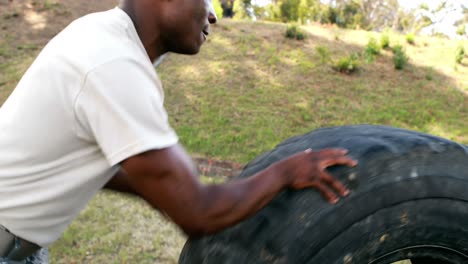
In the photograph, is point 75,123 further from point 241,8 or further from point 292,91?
point 241,8

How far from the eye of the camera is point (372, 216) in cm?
151

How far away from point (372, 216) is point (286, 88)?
5.99 m

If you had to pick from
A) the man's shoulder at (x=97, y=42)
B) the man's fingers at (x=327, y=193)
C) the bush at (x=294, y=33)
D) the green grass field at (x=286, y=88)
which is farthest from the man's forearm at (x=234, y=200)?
the bush at (x=294, y=33)

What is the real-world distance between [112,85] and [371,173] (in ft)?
2.68

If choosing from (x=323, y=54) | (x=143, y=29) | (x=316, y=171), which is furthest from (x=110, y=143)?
(x=323, y=54)

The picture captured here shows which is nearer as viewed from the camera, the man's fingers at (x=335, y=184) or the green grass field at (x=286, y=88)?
the man's fingers at (x=335, y=184)

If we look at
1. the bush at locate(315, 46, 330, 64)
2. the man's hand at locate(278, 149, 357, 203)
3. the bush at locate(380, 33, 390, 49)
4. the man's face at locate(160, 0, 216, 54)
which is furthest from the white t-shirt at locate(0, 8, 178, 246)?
the bush at locate(380, 33, 390, 49)

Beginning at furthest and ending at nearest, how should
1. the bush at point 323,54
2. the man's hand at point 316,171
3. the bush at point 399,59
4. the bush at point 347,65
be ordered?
the bush at point 323,54
the bush at point 399,59
the bush at point 347,65
the man's hand at point 316,171

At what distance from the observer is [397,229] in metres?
1.55

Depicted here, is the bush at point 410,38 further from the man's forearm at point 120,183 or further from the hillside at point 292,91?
the man's forearm at point 120,183

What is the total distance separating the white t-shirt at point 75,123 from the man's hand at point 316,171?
0.36 m

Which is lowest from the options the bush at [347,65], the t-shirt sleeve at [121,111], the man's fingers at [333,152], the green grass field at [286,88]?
the green grass field at [286,88]

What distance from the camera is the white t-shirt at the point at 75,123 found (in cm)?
128

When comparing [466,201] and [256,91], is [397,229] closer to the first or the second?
[466,201]
